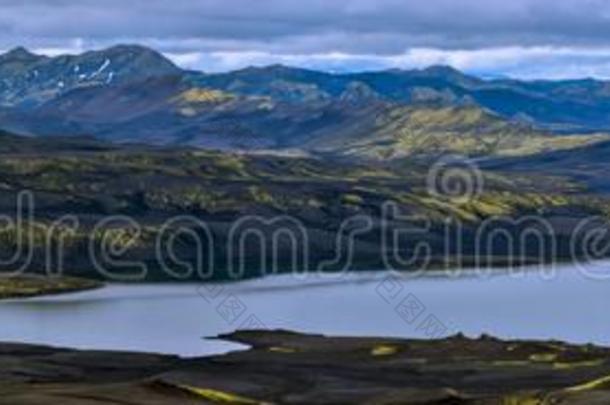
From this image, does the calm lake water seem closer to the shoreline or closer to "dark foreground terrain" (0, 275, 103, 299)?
the shoreline

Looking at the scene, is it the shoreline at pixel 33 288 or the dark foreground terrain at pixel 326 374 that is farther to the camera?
the shoreline at pixel 33 288

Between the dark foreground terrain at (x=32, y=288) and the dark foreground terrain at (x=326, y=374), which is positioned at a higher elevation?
the dark foreground terrain at (x=326, y=374)

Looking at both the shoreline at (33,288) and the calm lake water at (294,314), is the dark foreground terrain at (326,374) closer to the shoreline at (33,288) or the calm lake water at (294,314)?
the calm lake water at (294,314)

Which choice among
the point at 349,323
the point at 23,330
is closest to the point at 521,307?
the point at 349,323

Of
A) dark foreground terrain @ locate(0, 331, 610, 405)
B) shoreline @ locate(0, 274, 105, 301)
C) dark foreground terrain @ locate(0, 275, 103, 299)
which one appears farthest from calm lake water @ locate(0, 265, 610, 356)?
dark foreground terrain @ locate(0, 331, 610, 405)

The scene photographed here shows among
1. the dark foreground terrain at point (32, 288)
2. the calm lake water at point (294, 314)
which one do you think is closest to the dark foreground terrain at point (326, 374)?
the calm lake water at point (294, 314)
